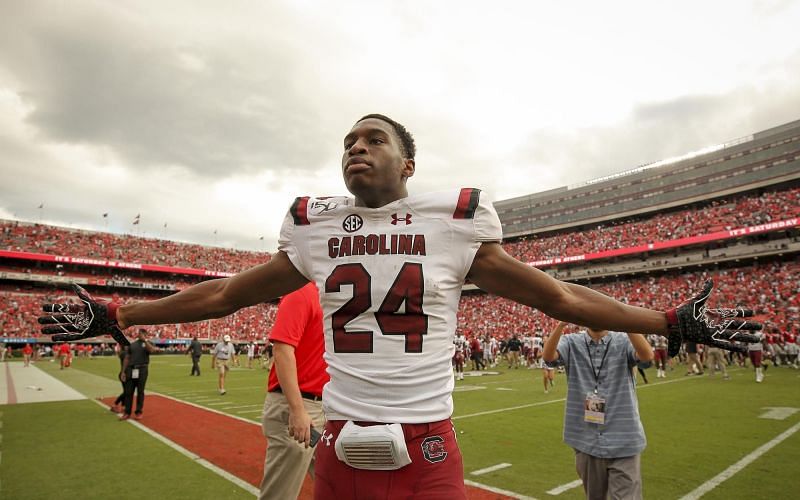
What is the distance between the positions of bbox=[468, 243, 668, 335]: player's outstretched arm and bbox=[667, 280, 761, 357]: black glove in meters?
0.05

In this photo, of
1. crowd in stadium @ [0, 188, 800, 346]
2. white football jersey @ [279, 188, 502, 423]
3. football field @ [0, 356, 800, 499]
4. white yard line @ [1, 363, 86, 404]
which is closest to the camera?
white football jersey @ [279, 188, 502, 423]

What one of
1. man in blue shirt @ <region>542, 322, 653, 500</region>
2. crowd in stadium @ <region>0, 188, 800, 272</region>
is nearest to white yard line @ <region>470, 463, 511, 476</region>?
man in blue shirt @ <region>542, 322, 653, 500</region>

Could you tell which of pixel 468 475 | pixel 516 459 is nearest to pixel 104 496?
pixel 468 475

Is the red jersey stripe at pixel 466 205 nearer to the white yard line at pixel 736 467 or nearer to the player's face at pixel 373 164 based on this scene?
the player's face at pixel 373 164

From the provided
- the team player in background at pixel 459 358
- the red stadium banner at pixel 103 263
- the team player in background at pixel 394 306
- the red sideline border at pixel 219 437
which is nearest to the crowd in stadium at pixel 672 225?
the team player in background at pixel 459 358

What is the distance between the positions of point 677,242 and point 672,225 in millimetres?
4962

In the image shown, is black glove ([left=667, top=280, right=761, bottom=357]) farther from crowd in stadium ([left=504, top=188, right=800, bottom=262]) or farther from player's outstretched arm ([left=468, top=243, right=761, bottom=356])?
crowd in stadium ([left=504, top=188, right=800, bottom=262])

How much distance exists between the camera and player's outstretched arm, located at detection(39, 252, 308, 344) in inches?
85.1

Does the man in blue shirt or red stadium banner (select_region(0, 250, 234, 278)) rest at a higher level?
red stadium banner (select_region(0, 250, 234, 278))

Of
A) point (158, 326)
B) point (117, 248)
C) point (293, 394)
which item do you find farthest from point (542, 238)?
point (293, 394)

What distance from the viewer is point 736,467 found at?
20.4 ft

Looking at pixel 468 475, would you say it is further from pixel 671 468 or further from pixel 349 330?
pixel 349 330

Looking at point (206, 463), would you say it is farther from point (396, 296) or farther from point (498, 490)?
point (396, 296)

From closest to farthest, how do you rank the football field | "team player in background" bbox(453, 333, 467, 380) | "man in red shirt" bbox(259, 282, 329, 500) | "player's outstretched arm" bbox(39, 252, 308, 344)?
"player's outstretched arm" bbox(39, 252, 308, 344), "man in red shirt" bbox(259, 282, 329, 500), the football field, "team player in background" bbox(453, 333, 467, 380)
